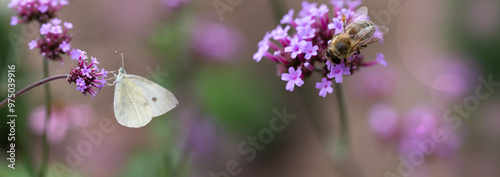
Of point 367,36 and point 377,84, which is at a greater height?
point 367,36

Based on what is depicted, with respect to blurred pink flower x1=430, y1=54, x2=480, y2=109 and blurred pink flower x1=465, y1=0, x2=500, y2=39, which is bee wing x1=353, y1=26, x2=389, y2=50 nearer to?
blurred pink flower x1=430, y1=54, x2=480, y2=109

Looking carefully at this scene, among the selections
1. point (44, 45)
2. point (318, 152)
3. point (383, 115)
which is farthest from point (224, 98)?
point (44, 45)

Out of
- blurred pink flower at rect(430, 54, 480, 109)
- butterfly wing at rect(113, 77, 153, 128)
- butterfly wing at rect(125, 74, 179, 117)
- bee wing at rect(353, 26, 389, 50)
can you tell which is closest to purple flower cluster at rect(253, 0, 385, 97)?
bee wing at rect(353, 26, 389, 50)

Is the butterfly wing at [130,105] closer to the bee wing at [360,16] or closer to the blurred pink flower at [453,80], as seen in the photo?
the bee wing at [360,16]

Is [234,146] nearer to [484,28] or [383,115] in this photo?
[383,115]

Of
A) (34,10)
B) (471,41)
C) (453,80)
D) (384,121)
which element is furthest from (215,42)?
(471,41)

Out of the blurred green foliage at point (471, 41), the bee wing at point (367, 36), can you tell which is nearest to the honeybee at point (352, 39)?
the bee wing at point (367, 36)

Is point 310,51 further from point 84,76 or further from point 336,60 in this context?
point 84,76

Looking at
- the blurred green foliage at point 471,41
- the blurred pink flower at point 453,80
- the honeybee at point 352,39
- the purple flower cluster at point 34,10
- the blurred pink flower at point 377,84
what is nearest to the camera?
the honeybee at point 352,39
